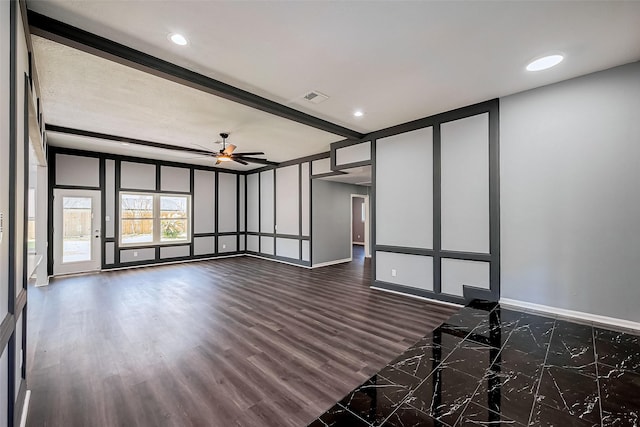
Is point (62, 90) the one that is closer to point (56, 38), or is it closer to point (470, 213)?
point (56, 38)

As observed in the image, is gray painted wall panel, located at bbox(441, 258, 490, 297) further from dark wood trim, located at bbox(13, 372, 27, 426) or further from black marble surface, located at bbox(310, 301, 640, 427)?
dark wood trim, located at bbox(13, 372, 27, 426)

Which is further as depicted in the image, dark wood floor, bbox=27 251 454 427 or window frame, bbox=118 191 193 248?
window frame, bbox=118 191 193 248

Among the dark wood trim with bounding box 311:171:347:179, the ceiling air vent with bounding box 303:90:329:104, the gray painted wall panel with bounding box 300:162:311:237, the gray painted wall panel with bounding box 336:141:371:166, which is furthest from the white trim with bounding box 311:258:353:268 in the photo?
the ceiling air vent with bounding box 303:90:329:104

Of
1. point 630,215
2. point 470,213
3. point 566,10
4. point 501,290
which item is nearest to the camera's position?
point 566,10

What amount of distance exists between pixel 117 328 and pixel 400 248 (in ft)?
14.3

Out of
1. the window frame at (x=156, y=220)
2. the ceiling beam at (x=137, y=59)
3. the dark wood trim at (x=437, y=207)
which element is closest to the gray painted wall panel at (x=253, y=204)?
the window frame at (x=156, y=220)

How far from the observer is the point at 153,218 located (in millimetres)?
8047

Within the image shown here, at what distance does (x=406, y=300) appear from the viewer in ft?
15.0

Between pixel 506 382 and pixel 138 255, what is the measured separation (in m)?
8.54

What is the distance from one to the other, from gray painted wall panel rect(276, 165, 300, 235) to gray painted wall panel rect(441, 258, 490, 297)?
14.5 feet

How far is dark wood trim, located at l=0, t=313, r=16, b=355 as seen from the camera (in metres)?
1.41

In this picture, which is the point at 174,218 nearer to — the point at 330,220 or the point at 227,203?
the point at 227,203

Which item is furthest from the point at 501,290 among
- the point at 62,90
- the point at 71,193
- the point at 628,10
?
the point at 71,193

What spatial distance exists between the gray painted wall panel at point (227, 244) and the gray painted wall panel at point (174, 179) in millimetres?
1979
